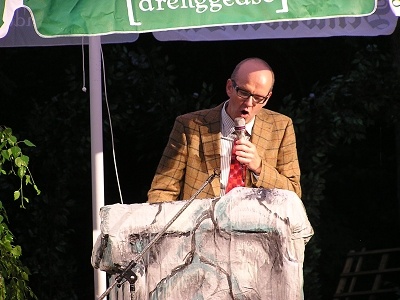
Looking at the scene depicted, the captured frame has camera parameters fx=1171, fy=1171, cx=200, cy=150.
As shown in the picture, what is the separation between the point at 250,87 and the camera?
4.98m

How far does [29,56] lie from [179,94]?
3.72 ft

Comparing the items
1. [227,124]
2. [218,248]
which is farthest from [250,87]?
[218,248]

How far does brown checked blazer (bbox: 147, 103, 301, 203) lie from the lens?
5.19 metres

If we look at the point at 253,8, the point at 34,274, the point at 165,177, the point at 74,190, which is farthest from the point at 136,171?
the point at 253,8

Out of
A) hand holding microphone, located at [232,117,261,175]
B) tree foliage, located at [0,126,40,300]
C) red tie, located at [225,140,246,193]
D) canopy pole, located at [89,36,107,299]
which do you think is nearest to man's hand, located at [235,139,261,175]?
hand holding microphone, located at [232,117,261,175]

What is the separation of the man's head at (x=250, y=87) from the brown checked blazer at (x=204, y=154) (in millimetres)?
190

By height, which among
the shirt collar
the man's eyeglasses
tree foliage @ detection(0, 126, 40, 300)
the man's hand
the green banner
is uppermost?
the green banner

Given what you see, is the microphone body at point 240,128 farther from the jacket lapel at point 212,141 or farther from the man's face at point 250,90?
the jacket lapel at point 212,141

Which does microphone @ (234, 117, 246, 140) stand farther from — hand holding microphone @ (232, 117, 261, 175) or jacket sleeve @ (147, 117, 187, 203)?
jacket sleeve @ (147, 117, 187, 203)

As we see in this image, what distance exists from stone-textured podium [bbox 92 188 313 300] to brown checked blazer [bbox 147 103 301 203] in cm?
83

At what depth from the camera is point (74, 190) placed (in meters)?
7.87

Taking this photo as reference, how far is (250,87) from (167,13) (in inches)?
18.7

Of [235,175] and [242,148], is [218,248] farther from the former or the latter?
[235,175]

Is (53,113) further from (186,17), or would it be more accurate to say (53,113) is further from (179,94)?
(186,17)
